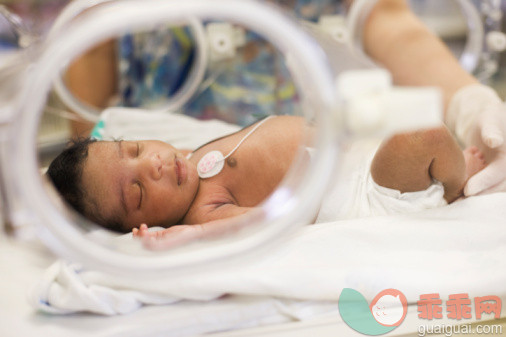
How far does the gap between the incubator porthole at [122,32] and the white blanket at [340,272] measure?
0.43 feet

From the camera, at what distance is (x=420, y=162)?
0.94 meters

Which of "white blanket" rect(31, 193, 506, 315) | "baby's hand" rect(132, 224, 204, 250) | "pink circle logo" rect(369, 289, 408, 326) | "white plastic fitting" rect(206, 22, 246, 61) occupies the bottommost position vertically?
"pink circle logo" rect(369, 289, 408, 326)

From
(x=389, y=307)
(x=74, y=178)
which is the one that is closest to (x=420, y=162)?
(x=389, y=307)

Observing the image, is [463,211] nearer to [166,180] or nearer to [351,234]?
[351,234]

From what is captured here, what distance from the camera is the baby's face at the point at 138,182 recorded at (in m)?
0.97

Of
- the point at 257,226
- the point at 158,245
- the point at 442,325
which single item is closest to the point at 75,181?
the point at 158,245

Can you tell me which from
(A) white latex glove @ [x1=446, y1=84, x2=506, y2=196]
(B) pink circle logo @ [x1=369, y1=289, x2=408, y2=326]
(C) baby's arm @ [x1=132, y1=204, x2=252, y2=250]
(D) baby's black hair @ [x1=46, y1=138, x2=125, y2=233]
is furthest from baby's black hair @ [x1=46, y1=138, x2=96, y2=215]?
(A) white latex glove @ [x1=446, y1=84, x2=506, y2=196]

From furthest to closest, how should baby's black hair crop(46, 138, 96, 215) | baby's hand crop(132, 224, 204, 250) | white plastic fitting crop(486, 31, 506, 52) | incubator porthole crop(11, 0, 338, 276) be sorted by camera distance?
white plastic fitting crop(486, 31, 506, 52), baby's black hair crop(46, 138, 96, 215), baby's hand crop(132, 224, 204, 250), incubator porthole crop(11, 0, 338, 276)

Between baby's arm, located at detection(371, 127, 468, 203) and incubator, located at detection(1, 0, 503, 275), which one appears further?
baby's arm, located at detection(371, 127, 468, 203)

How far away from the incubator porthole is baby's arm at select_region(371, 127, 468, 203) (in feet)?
1.22

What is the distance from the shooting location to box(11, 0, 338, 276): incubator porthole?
520 millimetres

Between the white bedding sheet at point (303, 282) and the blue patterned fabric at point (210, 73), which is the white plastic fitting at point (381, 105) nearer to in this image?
Result: the white bedding sheet at point (303, 282)

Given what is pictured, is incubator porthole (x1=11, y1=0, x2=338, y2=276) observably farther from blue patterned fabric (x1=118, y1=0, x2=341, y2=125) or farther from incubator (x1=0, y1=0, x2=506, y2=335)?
blue patterned fabric (x1=118, y1=0, x2=341, y2=125)

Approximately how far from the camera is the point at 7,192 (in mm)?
567
